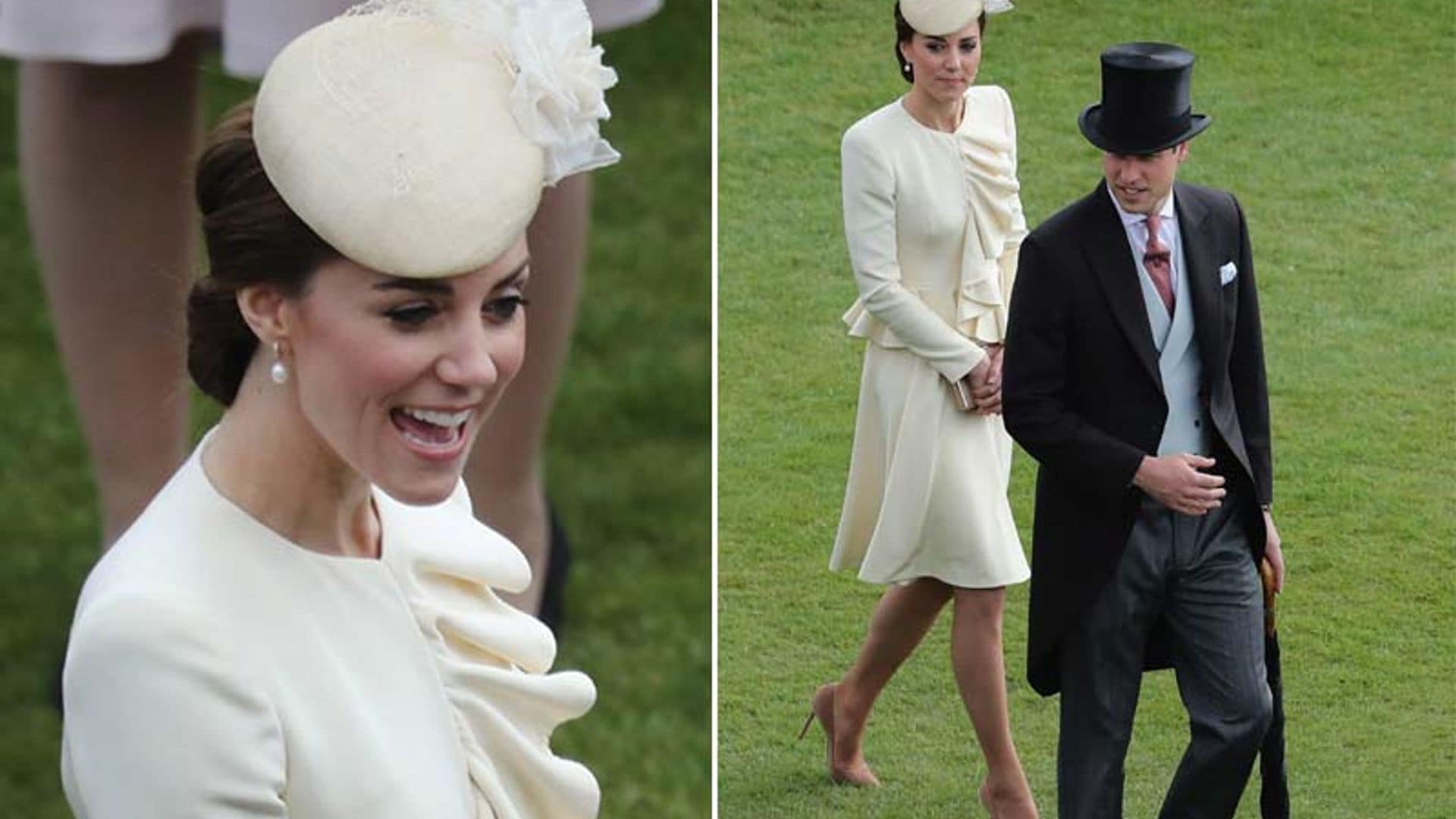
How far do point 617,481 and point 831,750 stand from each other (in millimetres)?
772

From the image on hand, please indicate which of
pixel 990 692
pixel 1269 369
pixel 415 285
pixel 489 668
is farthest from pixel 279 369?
pixel 1269 369

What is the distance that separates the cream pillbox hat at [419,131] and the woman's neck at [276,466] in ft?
0.61

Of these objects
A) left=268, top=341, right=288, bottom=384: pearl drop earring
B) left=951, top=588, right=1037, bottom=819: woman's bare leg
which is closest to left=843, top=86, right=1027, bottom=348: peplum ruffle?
left=951, top=588, right=1037, bottom=819: woman's bare leg

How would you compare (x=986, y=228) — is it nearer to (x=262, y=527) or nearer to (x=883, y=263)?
(x=883, y=263)

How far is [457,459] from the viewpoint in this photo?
102 inches

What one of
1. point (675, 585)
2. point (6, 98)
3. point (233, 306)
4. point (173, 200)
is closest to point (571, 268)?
point (173, 200)

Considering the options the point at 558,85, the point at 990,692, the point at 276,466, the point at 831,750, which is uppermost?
the point at 558,85

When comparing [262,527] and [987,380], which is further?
[987,380]

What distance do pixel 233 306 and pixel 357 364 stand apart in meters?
0.18

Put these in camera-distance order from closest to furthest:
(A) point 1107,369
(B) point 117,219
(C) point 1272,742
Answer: (B) point 117,219
(A) point 1107,369
(C) point 1272,742

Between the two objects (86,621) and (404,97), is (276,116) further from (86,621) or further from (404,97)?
(86,621)

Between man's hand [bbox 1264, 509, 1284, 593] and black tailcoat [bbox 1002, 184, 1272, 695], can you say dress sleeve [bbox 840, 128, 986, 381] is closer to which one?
black tailcoat [bbox 1002, 184, 1272, 695]

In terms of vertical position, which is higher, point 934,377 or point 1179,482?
point 1179,482

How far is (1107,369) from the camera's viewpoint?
4352 mm
